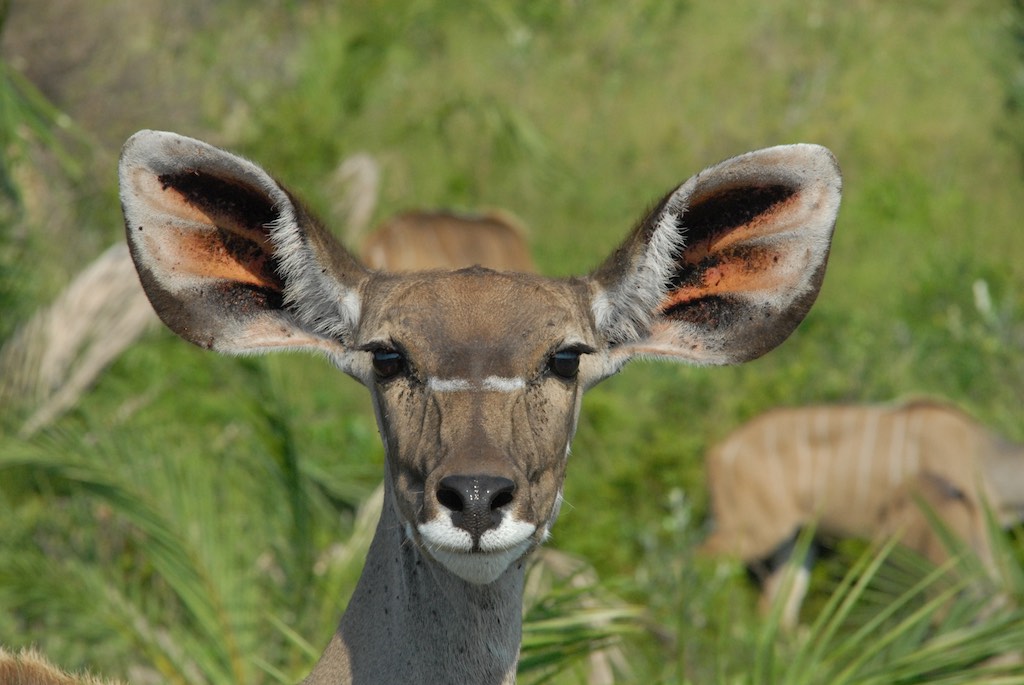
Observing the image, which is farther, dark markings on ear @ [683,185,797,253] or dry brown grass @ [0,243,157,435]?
dry brown grass @ [0,243,157,435]

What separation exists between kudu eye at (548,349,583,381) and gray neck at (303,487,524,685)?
1.17ft

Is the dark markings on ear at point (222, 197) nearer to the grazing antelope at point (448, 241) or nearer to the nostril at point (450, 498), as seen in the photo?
the nostril at point (450, 498)

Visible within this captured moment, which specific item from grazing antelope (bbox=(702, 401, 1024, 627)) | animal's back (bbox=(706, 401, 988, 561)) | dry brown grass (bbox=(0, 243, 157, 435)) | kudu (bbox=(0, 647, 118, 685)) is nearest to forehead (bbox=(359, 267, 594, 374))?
kudu (bbox=(0, 647, 118, 685))

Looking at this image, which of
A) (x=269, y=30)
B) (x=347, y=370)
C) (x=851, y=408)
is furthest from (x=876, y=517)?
(x=269, y=30)

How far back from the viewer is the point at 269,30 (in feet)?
42.4

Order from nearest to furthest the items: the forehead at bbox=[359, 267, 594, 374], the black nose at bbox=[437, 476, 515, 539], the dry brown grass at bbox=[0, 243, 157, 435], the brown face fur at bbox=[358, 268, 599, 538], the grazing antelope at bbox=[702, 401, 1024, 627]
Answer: the black nose at bbox=[437, 476, 515, 539] → the brown face fur at bbox=[358, 268, 599, 538] → the forehead at bbox=[359, 267, 594, 374] → the dry brown grass at bbox=[0, 243, 157, 435] → the grazing antelope at bbox=[702, 401, 1024, 627]

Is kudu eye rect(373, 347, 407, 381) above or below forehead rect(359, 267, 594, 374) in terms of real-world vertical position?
below

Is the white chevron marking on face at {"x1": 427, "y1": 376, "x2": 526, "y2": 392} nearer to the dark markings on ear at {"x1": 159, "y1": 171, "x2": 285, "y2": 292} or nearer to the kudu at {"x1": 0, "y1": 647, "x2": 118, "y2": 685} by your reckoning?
the dark markings on ear at {"x1": 159, "y1": 171, "x2": 285, "y2": 292}

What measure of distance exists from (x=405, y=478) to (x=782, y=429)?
587 cm

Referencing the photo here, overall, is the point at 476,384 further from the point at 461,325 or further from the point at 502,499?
the point at 502,499

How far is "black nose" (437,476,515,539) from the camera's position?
7.45 ft

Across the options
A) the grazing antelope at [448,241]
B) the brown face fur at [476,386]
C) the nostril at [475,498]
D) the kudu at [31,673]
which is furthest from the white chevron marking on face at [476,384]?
the grazing antelope at [448,241]

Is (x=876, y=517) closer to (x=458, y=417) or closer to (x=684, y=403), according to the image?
(x=684, y=403)

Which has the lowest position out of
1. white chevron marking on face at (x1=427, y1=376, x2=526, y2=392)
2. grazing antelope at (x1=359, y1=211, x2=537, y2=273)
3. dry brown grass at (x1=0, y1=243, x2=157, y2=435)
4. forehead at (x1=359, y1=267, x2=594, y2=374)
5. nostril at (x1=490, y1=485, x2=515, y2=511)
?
grazing antelope at (x1=359, y1=211, x2=537, y2=273)
